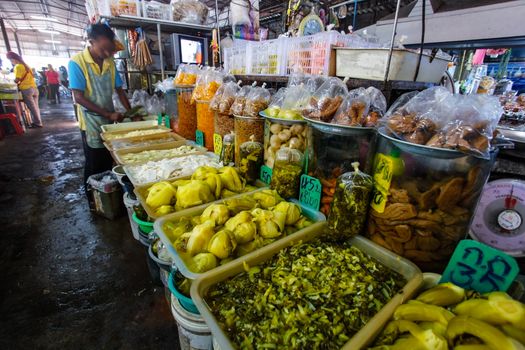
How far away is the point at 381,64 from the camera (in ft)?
4.16

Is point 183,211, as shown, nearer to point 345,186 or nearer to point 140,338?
point 345,186

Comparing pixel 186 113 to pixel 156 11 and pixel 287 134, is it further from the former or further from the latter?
pixel 156 11

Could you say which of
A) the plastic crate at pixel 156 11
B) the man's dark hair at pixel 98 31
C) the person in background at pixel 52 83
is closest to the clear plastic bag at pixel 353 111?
the man's dark hair at pixel 98 31

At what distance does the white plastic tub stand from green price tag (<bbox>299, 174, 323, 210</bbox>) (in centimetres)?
62

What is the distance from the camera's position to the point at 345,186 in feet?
3.11

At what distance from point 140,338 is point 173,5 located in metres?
4.07

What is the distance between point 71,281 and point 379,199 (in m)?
2.42

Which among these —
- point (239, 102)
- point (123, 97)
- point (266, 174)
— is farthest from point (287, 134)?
point (123, 97)

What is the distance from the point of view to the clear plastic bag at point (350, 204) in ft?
3.08

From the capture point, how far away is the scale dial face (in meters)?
1.07

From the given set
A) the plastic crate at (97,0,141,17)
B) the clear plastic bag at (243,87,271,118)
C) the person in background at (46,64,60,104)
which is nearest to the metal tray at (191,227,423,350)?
the clear plastic bag at (243,87,271,118)

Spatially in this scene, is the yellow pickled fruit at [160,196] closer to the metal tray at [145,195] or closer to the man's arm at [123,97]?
the metal tray at [145,195]

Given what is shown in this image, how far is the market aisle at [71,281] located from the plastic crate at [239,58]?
1.97m

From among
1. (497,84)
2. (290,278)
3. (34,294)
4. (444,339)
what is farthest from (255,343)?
(497,84)
